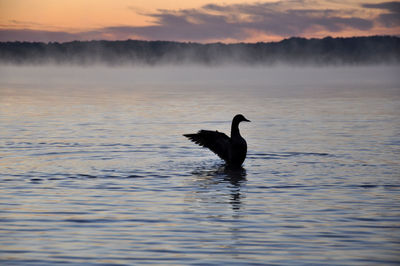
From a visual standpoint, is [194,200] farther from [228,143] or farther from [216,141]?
[216,141]

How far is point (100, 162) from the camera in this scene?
19.2m

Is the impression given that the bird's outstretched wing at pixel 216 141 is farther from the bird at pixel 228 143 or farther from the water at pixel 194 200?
the water at pixel 194 200

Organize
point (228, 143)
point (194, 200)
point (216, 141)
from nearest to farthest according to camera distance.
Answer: point (194, 200)
point (228, 143)
point (216, 141)

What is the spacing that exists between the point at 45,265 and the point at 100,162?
10140 mm

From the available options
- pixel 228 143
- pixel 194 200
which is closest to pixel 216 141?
pixel 228 143

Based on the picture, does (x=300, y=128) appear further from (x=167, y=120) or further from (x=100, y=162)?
(x=100, y=162)

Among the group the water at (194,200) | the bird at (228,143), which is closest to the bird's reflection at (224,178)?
the water at (194,200)

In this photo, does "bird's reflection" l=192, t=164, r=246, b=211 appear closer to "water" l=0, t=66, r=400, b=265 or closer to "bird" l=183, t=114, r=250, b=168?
"water" l=0, t=66, r=400, b=265

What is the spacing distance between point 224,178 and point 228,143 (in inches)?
99.3

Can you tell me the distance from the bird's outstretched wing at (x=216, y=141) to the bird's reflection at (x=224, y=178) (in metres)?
0.40

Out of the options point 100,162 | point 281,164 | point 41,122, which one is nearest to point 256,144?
point 281,164

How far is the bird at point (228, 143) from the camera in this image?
736 inches

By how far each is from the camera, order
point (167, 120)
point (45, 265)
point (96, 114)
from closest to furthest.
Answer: point (45, 265) → point (167, 120) → point (96, 114)

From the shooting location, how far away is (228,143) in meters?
19.3
